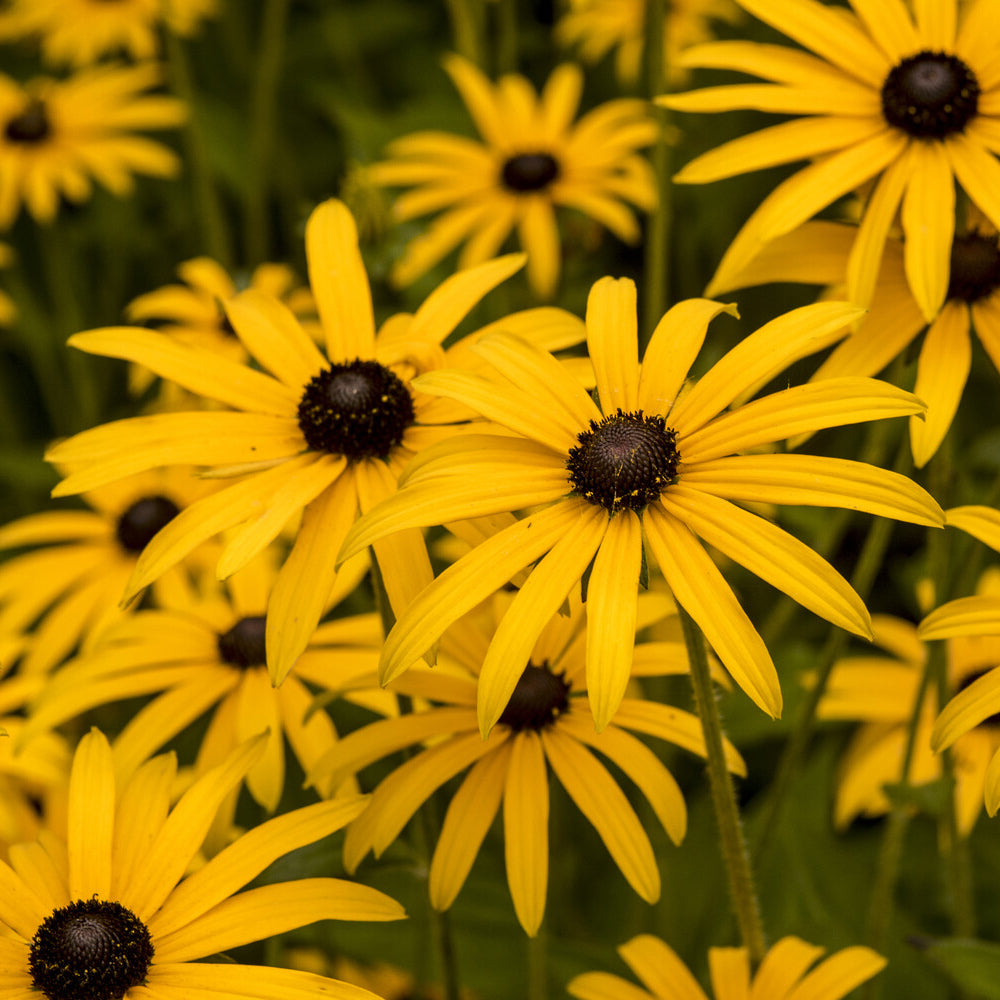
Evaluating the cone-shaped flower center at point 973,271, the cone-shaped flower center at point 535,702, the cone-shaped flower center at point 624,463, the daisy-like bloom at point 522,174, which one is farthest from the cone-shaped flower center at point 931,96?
the daisy-like bloom at point 522,174

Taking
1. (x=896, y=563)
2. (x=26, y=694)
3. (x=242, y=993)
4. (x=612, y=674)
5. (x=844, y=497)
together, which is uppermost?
(x=896, y=563)

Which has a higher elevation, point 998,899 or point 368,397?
point 998,899

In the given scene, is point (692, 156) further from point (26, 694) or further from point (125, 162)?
point (26, 694)

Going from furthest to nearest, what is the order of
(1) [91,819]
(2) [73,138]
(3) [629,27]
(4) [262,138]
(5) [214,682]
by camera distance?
1. (3) [629,27]
2. (2) [73,138]
3. (4) [262,138]
4. (5) [214,682]
5. (1) [91,819]

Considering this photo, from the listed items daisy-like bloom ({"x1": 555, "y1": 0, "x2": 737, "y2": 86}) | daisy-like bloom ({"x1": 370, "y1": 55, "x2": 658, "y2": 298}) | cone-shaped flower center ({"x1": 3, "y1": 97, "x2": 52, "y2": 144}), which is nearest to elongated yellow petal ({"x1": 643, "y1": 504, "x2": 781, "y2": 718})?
daisy-like bloom ({"x1": 370, "y1": 55, "x2": 658, "y2": 298})

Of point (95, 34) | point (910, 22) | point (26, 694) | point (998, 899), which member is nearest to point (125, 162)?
point (95, 34)

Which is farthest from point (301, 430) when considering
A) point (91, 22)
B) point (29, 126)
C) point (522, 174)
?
point (91, 22)

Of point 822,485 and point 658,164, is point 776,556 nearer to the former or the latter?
point 822,485
